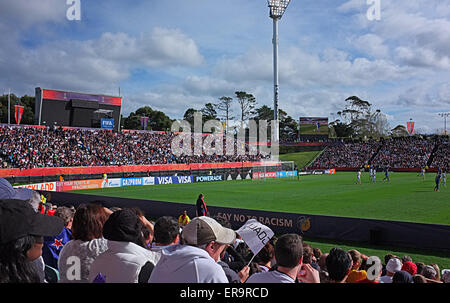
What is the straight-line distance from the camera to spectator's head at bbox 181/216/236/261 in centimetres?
315

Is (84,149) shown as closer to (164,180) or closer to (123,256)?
(164,180)

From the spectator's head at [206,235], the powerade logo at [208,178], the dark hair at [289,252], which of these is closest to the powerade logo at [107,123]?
the powerade logo at [208,178]

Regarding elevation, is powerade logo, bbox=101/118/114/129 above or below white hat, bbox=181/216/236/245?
above

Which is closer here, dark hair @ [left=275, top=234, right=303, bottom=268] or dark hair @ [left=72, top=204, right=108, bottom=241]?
dark hair @ [left=275, top=234, right=303, bottom=268]

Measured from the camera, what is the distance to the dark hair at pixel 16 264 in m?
2.31

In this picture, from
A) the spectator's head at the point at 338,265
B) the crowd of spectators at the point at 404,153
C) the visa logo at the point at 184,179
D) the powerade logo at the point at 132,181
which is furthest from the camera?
the crowd of spectators at the point at 404,153

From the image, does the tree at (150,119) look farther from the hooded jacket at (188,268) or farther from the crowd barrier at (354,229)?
the hooded jacket at (188,268)

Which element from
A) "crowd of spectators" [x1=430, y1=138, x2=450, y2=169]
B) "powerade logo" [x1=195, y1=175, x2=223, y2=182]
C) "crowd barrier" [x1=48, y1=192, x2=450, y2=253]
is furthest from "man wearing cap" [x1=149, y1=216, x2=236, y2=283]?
"crowd of spectators" [x1=430, y1=138, x2=450, y2=169]

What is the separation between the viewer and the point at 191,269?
268 cm

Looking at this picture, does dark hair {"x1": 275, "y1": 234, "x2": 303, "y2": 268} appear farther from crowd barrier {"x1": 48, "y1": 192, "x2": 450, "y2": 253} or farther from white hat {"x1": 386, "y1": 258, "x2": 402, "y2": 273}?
crowd barrier {"x1": 48, "y1": 192, "x2": 450, "y2": 253}

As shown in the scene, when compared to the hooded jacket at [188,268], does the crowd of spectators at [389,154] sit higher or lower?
higher

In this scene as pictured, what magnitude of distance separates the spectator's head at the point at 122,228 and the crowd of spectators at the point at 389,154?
69.7 metres
